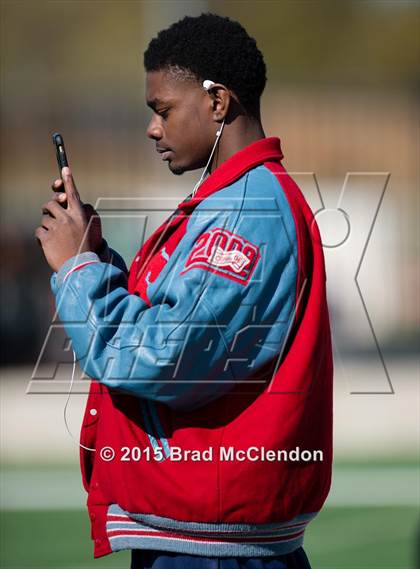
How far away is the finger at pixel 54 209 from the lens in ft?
6.57

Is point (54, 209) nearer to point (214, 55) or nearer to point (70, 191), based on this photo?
point (70, 191)

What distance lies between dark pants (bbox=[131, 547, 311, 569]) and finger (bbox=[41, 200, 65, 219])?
696 mm

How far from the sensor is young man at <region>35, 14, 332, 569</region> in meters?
1.86

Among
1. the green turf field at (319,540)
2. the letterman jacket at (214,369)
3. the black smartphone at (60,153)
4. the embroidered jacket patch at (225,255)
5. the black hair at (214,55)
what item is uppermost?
the black hair at (214,55)

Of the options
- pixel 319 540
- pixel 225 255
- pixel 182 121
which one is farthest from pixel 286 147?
pixel 225 255

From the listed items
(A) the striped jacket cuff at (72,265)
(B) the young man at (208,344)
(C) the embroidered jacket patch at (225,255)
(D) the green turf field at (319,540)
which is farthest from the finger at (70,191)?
(D) the green turf field at (319,540)

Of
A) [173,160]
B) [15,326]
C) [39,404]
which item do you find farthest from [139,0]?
[173,160]

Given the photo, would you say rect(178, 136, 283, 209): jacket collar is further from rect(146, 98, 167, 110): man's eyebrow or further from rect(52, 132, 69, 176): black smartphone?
rect(52, 132, 69, 176): black smartphone

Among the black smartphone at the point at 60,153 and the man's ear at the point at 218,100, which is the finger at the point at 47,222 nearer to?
the black smartphone at the point at 60,153

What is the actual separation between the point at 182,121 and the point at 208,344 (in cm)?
49

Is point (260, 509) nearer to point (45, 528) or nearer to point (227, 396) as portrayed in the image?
point (227, 396)

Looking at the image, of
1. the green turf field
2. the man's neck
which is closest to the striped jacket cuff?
the man's neck

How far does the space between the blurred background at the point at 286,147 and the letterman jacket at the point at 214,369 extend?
219 inches

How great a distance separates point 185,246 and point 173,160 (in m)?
0.25
